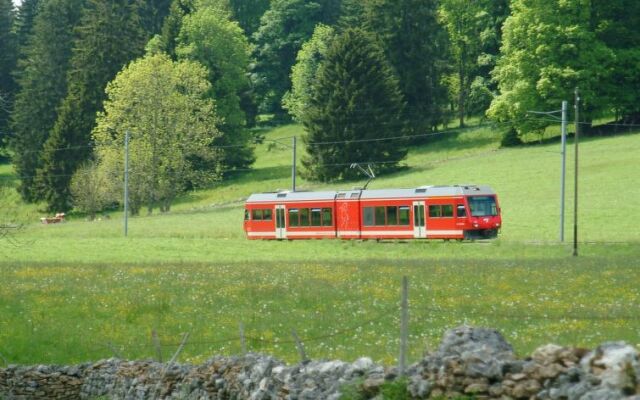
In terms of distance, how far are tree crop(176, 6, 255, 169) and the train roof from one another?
156 ft

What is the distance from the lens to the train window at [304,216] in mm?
63531

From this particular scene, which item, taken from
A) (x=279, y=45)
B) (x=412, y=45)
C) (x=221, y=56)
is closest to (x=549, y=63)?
(x=412, y=45)

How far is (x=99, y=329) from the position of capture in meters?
28.9

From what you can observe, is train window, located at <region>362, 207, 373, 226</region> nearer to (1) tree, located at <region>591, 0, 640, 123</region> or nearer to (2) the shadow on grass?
(1) tree, located at <region>591, 0, 640, 123</region>

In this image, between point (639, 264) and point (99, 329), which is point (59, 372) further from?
point (639, 264)

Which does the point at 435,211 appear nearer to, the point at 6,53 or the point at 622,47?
the point at 622,47

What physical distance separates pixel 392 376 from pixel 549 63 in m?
81.2

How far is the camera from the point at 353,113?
9588cm

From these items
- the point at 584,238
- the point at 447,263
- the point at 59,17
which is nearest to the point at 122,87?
the point at 59,17

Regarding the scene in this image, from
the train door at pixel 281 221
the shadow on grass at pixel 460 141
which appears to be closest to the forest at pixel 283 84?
the shadow on grass at pixel 460 141

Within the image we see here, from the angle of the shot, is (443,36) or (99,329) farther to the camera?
(443,36)

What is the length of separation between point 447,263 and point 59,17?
98.7 meters

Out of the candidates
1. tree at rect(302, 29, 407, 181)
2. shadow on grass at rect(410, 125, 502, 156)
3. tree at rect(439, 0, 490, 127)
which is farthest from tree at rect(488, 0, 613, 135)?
tree at rect(439, 0, 490, 127)

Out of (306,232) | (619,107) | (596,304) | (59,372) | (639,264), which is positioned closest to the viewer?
(59,372)
